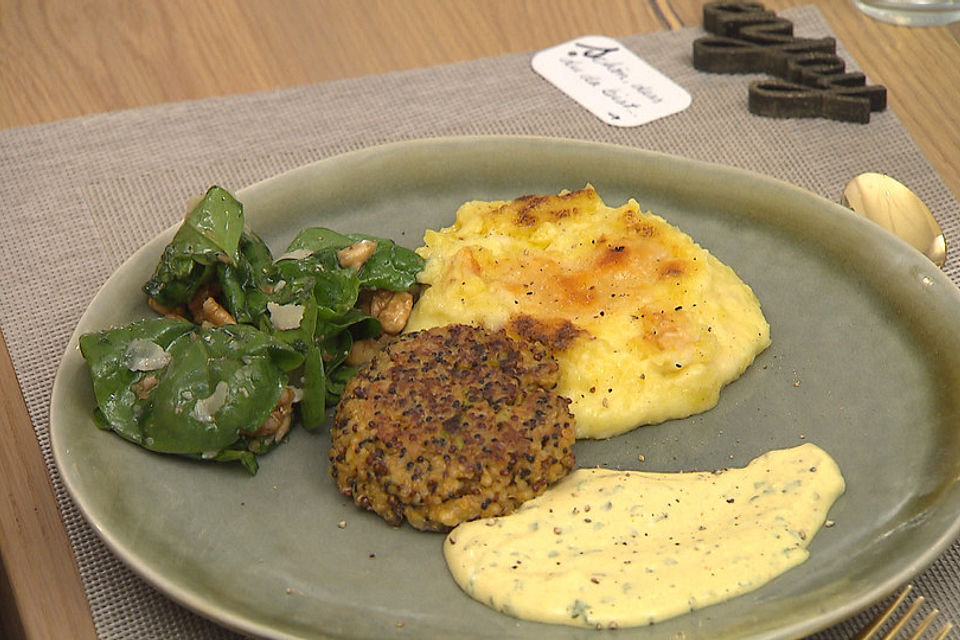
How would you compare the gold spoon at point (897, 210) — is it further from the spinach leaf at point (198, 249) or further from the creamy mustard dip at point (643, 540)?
the spinach leaf at point (198, 249)

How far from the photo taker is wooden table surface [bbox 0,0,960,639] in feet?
14.4

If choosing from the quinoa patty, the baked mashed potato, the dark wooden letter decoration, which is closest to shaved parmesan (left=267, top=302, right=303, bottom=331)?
the quinoa patty

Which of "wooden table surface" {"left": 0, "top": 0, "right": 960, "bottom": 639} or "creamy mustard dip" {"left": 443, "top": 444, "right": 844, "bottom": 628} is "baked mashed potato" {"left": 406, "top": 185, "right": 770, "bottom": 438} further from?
"wooden table surface" {"left": 0, "top": 0, "right": 960, "bottom": 639}

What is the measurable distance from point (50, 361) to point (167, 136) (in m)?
1.26

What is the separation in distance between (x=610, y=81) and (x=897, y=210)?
1398mm

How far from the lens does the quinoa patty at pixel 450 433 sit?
2436mm

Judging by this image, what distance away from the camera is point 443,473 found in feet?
7.98

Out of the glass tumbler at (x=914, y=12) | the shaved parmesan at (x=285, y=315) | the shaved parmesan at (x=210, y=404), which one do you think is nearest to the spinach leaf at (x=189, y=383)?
the shaved parmesan at (x=210, y=404)

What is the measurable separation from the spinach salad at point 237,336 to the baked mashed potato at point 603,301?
0.19 metres

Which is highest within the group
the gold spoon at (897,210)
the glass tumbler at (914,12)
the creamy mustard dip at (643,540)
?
the creamy mustard dip at (643,540)

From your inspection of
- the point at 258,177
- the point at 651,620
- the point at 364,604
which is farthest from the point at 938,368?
the point at 258,177

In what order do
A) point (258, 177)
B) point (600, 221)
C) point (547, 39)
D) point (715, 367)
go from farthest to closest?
1. point (547, 39)
2. point (258, 177)
3. point (600, 221)
4. point (715, 367)

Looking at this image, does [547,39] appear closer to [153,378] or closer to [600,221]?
[600,221]

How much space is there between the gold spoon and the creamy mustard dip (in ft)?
3.49
